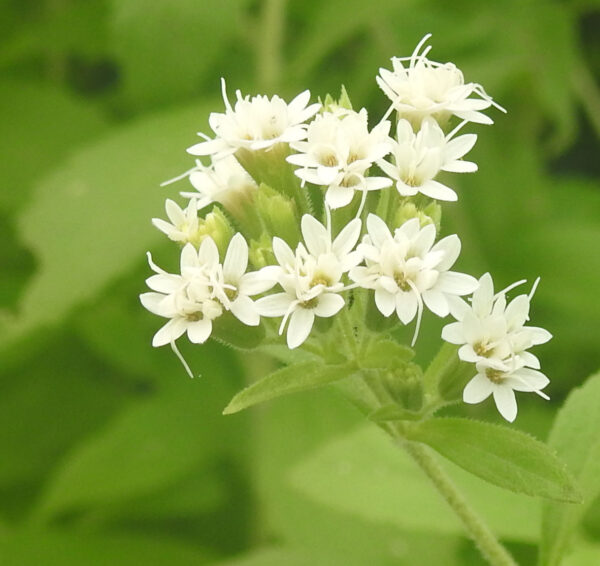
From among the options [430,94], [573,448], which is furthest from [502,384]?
[430,94]

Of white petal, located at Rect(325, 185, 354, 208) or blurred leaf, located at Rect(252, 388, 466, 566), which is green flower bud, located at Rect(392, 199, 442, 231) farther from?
blurred leaf, located at Rect(252, 388, 466, 566)

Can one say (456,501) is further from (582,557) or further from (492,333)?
(582,557)

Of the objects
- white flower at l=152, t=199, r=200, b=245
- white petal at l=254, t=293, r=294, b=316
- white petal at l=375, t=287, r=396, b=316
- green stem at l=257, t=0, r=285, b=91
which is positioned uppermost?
green stem at l=257, t=0, r=285, b=91

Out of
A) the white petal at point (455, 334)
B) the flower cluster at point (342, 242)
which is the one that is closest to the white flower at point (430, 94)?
the flower cluster at point (342, 242)

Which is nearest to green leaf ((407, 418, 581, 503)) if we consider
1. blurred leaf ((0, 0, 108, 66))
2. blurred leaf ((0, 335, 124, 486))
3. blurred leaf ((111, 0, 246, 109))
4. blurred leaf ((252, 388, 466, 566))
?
blurred leaf ((252, 388, 466, 566))

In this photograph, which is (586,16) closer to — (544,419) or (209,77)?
(209,77)

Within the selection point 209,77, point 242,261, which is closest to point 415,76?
point 242,261
